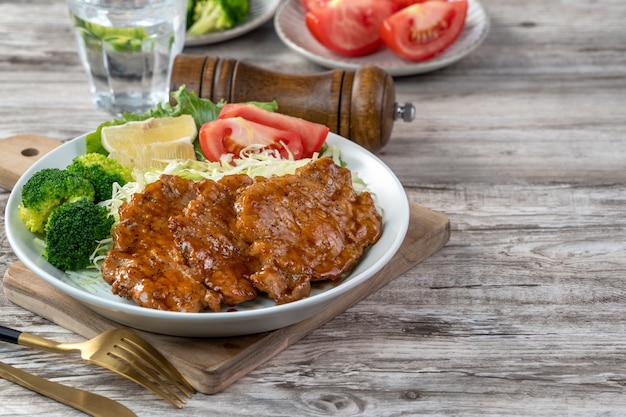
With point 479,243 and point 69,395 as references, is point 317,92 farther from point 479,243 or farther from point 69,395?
point 69,395

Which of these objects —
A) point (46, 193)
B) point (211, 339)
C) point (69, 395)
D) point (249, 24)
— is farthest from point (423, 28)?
point (69, 395)

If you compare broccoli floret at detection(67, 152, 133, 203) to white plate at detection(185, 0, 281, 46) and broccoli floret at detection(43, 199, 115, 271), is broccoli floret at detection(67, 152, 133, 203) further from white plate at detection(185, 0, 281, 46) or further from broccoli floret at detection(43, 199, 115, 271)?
white plate at detection(185, 0, 281, 46)

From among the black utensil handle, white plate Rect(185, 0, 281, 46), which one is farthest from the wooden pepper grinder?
the black utensil handle

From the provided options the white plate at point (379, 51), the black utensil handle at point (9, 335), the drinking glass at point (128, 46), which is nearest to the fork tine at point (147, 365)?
the black utensil handle at point (9, 335)

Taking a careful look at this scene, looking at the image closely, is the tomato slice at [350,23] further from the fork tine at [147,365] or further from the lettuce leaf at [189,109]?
the fork tine at [147,365]

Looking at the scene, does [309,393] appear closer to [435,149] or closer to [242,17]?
[435,149]

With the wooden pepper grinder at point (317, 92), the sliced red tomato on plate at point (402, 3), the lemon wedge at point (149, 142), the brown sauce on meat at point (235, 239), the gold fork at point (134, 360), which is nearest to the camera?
the gold fork at point (134, 360)
